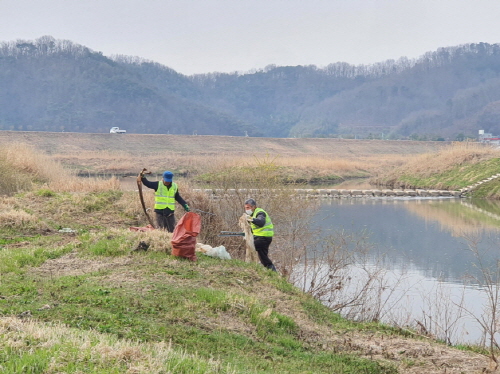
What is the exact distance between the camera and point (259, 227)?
47.0 ft

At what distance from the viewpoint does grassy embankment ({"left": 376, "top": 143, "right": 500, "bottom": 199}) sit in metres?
49.0

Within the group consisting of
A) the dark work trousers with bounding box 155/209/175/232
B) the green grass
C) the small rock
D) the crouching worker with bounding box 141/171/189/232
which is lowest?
the green grass

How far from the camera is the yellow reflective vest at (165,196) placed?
15.7 metres

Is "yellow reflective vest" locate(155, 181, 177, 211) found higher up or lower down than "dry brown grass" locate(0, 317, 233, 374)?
higher up

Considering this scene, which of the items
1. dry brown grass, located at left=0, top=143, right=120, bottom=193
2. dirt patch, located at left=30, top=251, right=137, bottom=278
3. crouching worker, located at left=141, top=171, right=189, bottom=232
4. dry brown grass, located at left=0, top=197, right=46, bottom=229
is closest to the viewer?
dirt patch, located at left=30, top=251, right=137, bottom=278

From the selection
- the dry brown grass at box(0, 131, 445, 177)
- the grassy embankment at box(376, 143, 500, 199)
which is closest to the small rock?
the grassy embankment at box(376, 143, 500, 199)

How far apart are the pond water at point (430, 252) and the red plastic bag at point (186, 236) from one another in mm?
4530

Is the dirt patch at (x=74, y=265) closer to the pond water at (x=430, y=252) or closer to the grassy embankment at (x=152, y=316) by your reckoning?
the grassy embankment at (x=152, y=316)

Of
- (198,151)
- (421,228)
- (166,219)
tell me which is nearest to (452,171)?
(421,228)

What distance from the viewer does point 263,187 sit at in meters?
19.6

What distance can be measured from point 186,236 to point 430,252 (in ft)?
42.6

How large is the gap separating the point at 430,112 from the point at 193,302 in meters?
186

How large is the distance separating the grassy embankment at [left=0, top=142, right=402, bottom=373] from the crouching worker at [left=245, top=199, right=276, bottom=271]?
885mm

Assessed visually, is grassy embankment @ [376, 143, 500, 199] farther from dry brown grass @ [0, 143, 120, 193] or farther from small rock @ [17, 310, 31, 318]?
small rock @ [17, 310, 31, 318]
